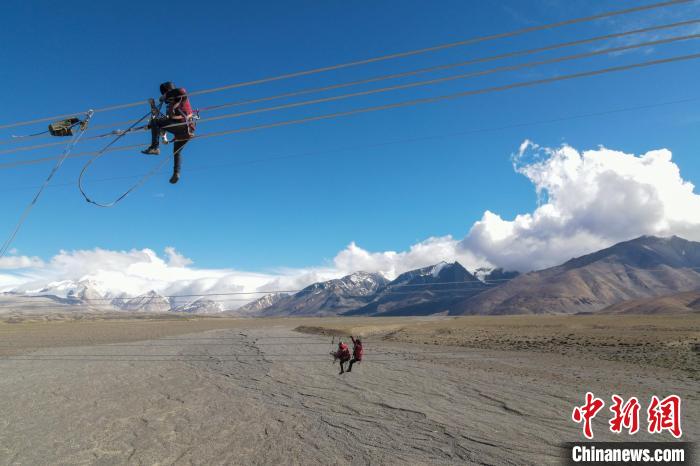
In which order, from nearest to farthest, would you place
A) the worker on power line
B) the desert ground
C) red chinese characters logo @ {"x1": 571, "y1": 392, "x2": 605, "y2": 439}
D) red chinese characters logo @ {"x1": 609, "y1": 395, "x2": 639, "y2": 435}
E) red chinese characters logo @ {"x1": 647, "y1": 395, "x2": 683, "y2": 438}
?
the worker on power line → the desert ground → red chinese characters logo @ {"x1": 571, "y1": 392, "x2": 605, "y2": 439} → red chinese characters logo @ {"x1": 647, "y1": 395, "x2": 683, "y2": 438} → red chinese characters logo @ {"x1": 609, "y1": 395, "x2": 639, "y2": 435}

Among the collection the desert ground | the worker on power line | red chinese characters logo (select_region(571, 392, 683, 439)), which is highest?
the worker on power line

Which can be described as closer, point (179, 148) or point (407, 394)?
point (179, 148)

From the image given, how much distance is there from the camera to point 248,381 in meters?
25.1

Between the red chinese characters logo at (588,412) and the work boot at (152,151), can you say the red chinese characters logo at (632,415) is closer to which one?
the red chinese characters logo at (588,412)

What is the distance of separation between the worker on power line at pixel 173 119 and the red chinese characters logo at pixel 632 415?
665 inches

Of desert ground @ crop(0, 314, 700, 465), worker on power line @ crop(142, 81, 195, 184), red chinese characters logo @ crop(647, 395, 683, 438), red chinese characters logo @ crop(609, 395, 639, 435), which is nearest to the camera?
worker on power line @ crop(142, 81, 195, 184)

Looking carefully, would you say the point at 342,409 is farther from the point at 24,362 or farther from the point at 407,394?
the point at 24,362

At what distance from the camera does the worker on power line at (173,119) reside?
12789 mm

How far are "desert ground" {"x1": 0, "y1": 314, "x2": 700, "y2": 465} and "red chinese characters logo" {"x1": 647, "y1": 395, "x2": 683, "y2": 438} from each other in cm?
39

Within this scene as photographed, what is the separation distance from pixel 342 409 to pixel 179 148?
41.4ft

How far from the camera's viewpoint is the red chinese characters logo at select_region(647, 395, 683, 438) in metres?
14.8

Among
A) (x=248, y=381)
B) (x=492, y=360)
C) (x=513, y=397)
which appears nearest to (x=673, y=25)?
(x=513, y=397)

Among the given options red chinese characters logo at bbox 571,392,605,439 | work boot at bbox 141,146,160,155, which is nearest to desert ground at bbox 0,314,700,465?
red chinese characters logo at bbox 571,392,605,439

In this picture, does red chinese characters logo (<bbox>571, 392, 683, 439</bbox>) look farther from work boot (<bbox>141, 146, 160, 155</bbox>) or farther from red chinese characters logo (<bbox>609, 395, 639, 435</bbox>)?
work boot (<bbox>141, 146, 160, 155</bbox>)
